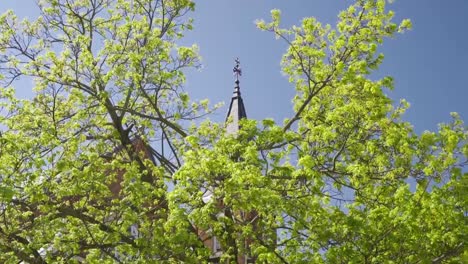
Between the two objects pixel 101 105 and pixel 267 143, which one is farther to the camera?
pixel 101 105

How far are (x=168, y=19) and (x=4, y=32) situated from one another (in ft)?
16.1

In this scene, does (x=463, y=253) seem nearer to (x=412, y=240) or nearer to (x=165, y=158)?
(x=412, y=240)

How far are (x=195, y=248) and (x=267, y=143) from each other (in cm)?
311

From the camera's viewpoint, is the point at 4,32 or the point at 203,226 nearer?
the point at 203,226

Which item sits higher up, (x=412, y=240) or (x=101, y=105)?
(x=101, y=105)

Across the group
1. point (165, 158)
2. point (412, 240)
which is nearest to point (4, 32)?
point (165, 158)

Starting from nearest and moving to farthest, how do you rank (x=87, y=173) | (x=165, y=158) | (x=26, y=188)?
(x=26, y=188) < (x=87, y=173) < (x=165, y=158)

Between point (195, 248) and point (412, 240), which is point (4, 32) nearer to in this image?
point (195, 248)

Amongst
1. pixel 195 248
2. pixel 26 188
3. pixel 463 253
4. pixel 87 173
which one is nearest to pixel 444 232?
pixel 463 253

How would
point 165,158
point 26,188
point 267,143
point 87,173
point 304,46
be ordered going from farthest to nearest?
point 165,158 → point 304,46 → point 267,143 → point 87,173 → point 26,188

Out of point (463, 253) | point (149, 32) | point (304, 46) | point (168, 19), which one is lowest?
point (463, 253)

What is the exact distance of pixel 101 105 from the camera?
57.2 ft

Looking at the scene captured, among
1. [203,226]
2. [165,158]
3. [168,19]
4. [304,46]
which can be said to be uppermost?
[168,19]

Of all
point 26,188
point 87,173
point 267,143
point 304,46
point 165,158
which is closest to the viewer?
point 26,188
